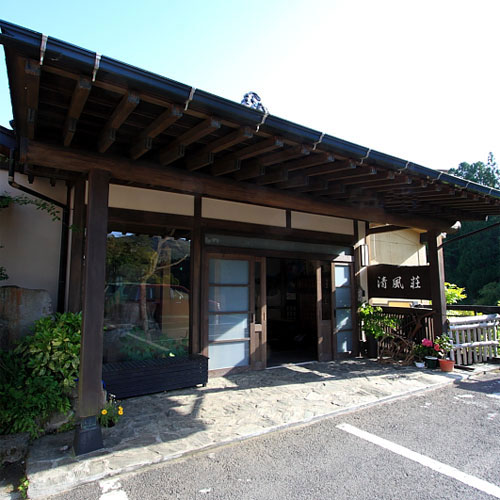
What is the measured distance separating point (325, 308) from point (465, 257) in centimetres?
2387

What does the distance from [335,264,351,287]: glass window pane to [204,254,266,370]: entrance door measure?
1.72 m

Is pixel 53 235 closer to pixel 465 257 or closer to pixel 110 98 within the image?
pixel 110 98

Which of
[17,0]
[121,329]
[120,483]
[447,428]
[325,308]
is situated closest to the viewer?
[120,483]

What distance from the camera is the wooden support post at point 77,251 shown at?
4.30 meters

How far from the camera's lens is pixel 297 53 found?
494 cm

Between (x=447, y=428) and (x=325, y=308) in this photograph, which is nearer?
(x=447, y=428)

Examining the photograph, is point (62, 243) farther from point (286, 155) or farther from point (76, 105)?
point (286, 155)

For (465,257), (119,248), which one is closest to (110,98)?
(119,248)

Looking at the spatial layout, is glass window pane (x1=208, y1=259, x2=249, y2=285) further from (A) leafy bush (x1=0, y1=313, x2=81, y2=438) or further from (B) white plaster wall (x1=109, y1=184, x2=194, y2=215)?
(A) leafy bush (x1=0, y1=313, x2=81, y2=438)

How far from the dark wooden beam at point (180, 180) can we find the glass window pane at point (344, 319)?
6.69ft

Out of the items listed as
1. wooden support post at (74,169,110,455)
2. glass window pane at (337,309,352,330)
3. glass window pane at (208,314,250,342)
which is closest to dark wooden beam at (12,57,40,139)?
wooden support post at (74,169,110,455)

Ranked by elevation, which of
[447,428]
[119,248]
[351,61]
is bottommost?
[447,428]

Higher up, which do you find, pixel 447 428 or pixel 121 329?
pixel 121 329

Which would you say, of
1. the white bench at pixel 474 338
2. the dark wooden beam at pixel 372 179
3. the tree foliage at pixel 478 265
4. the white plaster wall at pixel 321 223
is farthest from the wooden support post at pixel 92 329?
the tree foliage at pixel 478 265
